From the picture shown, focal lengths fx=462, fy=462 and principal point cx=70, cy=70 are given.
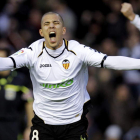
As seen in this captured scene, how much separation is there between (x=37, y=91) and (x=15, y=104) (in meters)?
1.86

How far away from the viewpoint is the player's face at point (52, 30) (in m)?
6.16

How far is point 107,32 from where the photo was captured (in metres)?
13.0

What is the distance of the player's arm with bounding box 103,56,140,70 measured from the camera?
5820 millimetres

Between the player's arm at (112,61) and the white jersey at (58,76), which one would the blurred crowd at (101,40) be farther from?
the player's arm at (112,61)

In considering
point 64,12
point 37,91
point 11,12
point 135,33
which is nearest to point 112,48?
point 135,33

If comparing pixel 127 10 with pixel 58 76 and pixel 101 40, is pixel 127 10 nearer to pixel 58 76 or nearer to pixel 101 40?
pixel 58 76

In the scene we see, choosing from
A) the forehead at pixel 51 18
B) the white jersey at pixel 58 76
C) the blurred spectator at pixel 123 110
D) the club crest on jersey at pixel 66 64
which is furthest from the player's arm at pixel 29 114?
the blurred spectator at pixel 123 110

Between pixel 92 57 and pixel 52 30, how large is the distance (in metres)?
0.65

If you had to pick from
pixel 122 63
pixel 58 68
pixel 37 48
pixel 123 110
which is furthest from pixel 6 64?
pixel 123 110

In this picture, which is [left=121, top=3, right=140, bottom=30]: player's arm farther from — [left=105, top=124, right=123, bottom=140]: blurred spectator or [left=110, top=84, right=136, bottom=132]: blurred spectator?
[left=110, top=84, right=136, bottom=132]: blurred spectator

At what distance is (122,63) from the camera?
19.2 ft

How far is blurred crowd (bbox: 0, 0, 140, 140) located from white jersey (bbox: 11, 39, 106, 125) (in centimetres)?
389

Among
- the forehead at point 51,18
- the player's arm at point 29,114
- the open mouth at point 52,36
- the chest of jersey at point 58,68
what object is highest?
the forehead at point 51,18

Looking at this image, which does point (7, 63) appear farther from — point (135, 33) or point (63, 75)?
point (135, 33)
